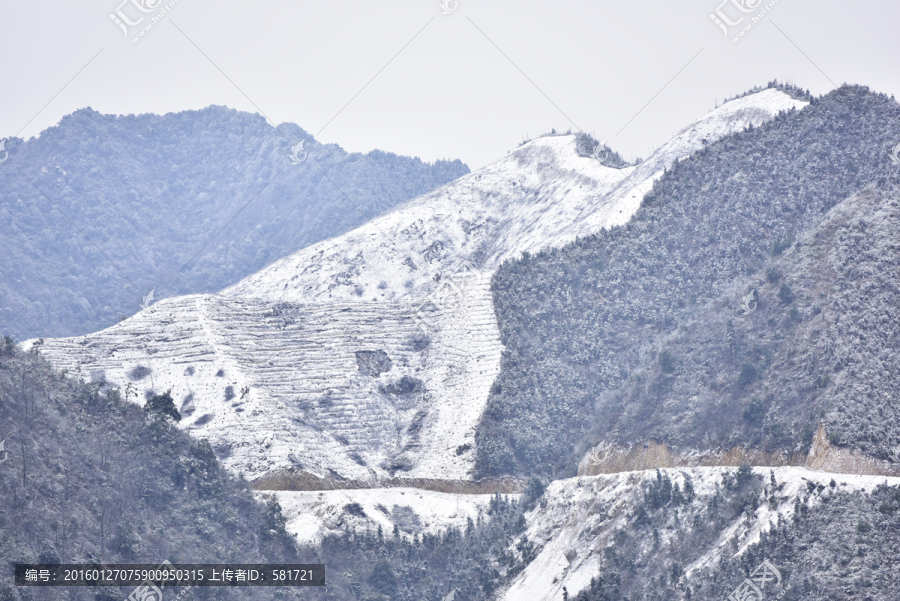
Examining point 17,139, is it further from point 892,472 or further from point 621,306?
point 892,472

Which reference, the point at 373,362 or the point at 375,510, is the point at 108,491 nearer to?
the point at 375,510

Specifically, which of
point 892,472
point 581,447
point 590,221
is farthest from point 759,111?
point 892,472

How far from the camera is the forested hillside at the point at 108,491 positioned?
5866cm

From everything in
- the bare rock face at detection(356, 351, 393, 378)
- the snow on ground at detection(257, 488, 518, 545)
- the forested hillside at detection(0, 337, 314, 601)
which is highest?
the bare rock face at detection(356, 351, 393, 378)

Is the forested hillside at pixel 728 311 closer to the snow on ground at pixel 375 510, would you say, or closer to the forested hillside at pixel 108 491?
the snow on ground at pixel 375 510

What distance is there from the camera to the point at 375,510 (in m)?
80.5

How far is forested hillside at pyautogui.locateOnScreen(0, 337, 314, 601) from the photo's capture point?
58.7m

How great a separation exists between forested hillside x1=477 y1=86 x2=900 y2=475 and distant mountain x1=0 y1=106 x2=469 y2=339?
5866cm

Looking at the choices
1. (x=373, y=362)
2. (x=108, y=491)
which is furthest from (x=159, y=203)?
(x=108, y=491)

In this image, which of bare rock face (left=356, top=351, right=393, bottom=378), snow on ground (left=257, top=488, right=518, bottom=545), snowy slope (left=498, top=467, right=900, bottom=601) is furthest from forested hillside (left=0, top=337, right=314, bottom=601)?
bare rock face (left=356, top=351, right=393, bottom=378)

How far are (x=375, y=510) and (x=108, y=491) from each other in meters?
20.9

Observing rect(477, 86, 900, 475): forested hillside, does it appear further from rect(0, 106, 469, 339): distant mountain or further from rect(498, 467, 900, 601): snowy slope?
rect(0, 106, 469, 339): distant mountain

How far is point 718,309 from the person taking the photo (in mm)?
79750

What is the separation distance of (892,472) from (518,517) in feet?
85.7
